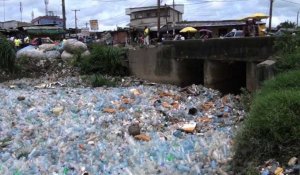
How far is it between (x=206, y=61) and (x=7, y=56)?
8.20m

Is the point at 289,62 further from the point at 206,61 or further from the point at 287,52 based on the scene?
the point at 206,61

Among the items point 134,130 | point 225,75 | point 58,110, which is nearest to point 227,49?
point 225,75

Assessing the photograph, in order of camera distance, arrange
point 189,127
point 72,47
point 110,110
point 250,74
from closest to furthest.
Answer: point 189,127
point 110,110
point 250,74
point 72,47

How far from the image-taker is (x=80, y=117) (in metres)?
9.77

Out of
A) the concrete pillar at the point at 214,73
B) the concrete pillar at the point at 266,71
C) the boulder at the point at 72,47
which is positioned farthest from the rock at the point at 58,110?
the boulder at the point at 72,47

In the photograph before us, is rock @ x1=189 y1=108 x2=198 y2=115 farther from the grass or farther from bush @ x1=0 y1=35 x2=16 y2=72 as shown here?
bush @ x1=0 y1=35 x2=16 y2=72

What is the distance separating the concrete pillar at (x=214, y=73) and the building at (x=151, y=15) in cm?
4429

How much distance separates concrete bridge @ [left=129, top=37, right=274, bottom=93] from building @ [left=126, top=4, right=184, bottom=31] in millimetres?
42319

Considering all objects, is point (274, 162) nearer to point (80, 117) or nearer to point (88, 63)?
point (80, 117)

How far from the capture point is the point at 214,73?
46.9 ft

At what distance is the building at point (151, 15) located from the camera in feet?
195

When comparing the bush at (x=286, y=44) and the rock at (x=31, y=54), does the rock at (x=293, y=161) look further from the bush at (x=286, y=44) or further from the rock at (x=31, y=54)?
the rock at (x=31, y=54)

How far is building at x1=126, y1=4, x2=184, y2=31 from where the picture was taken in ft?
195

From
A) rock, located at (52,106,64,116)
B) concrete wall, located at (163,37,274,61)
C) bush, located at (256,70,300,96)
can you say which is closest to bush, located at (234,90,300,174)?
bush, located at (256,70,300,96)
